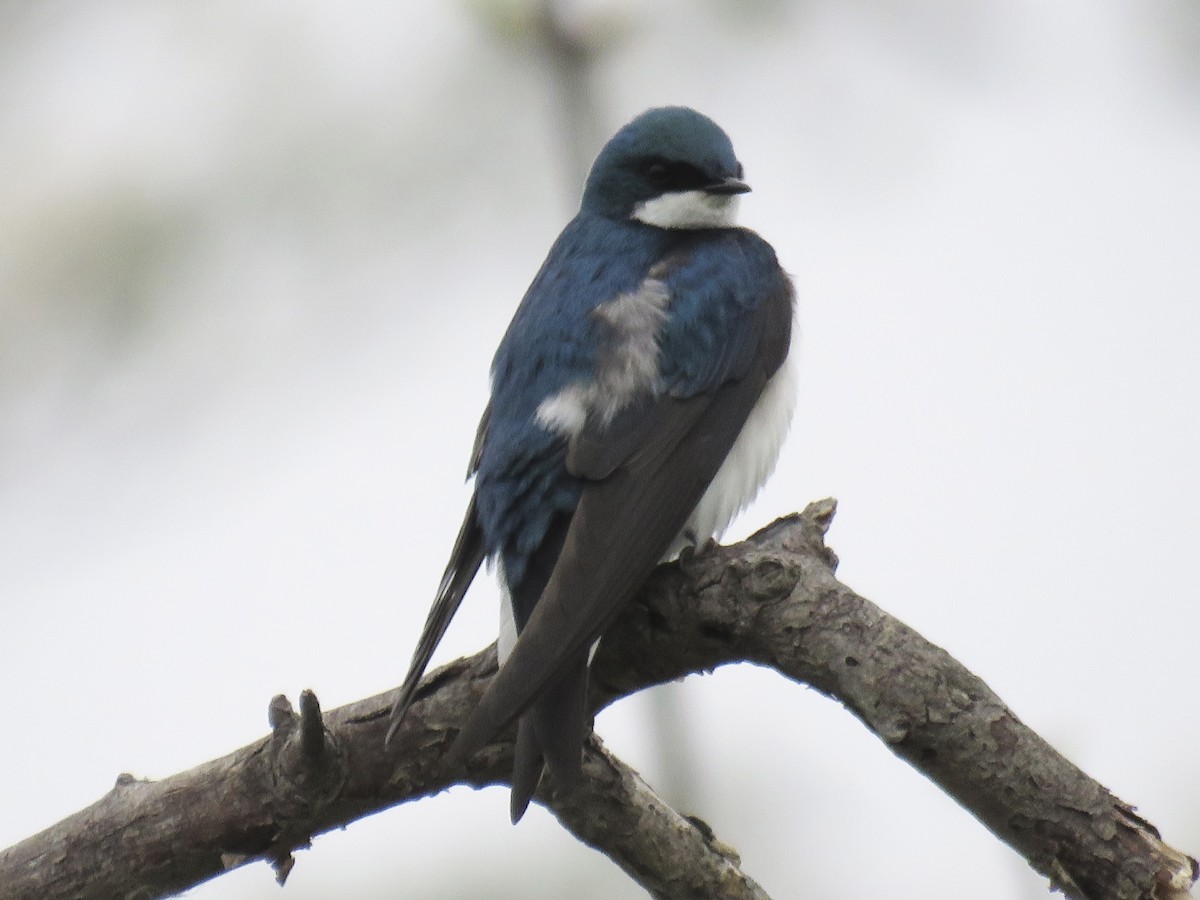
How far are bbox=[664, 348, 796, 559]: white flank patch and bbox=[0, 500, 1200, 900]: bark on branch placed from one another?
365 mm

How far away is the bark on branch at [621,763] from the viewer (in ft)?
5.35

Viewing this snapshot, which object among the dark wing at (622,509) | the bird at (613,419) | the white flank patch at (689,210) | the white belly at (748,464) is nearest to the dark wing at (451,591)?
the bird at (613,419)

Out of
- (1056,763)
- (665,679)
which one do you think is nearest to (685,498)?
(665,679)

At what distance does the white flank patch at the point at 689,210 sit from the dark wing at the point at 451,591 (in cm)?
46

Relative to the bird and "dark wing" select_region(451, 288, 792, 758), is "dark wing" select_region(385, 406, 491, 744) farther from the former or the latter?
"dark wing" select_region(451, 288, 792, 758)

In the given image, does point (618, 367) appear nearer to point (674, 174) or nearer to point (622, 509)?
point (622, 509)

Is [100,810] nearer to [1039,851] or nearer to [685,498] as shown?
[685,498]

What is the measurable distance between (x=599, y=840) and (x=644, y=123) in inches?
50.8

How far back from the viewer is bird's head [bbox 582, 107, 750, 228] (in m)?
2.60

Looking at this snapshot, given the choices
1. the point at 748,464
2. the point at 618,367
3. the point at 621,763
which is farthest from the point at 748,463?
the point at 621,763

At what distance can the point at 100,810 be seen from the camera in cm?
183

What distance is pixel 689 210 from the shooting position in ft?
8.57

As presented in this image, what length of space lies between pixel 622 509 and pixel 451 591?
250mm

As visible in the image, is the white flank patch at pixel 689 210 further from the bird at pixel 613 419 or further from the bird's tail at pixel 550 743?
the bird's tail at pixel 550 743
